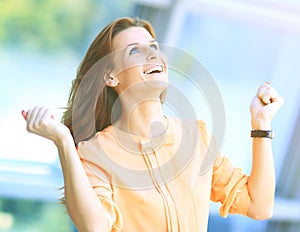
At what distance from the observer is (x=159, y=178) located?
1.68 meters

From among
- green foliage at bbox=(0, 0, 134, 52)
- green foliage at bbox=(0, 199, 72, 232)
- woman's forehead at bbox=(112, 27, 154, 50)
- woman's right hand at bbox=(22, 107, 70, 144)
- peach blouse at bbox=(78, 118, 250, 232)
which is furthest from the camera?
green foliage at bbox=(0, 199, 72, 232)

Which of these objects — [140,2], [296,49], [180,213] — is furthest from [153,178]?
[296,49]

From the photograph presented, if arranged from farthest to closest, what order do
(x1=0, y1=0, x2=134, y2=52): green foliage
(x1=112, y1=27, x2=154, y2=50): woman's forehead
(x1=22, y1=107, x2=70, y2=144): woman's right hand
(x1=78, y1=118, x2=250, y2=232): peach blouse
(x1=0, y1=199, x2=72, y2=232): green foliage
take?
(x1=0, y1=199, x2=72, y2=232): green foliage < (x1=0, y1=0, x2=134, y2=52): green foliage < (x1=112, y1=27, x2=154, y2=50): woman's forehead < (x1=78, y1=118, x2=250, y2=232): peach blouse < (x1=22, y1=107, x2=70, y2=144): woman's right hand

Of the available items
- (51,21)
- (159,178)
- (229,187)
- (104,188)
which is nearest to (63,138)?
(104,188)

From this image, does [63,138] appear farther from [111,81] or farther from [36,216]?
[36,216]

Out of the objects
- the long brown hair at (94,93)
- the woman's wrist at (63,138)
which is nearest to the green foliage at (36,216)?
the long brown hair at (94,93)

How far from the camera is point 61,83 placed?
3672 mm

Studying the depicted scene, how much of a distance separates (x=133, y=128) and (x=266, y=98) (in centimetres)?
35

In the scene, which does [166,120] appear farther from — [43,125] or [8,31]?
[8,31]

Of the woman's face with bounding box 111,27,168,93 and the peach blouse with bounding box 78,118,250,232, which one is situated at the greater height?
the woman's face with bounding box 111,27,168,93

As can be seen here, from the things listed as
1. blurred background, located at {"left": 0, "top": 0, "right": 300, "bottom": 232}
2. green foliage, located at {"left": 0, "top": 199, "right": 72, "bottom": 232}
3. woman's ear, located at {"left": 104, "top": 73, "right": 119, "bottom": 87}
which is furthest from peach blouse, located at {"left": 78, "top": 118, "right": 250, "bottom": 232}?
green foliage, located at {"left": 0, "top": 199, "right": 72, "bottom": 232}

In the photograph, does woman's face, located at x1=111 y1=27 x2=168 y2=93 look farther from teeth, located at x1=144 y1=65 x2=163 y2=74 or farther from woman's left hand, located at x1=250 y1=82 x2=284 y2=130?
woman's left hand, located at x1=250 y1=82 x2=284 y2=130

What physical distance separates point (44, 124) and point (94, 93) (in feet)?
0.94

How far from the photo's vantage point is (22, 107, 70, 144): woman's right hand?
1.51 metres
